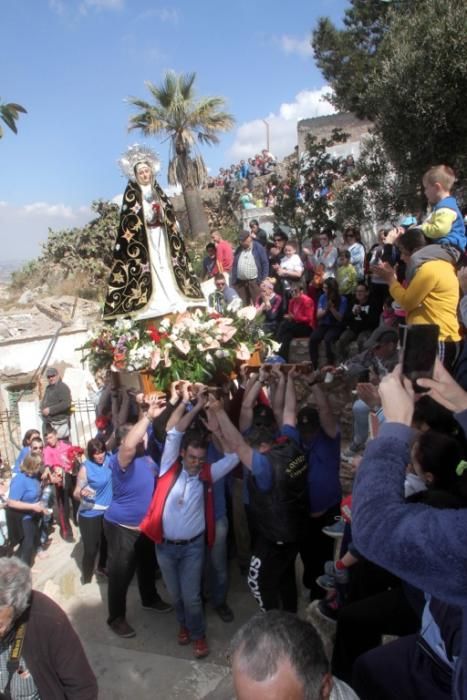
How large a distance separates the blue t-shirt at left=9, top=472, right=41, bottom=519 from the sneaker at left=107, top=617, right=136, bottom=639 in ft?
6.33

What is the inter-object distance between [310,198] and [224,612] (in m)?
9.84

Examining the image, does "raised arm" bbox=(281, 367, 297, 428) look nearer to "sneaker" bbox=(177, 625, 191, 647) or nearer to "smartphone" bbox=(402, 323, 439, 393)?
"sneaker" bbox=(177, 625, 191, 647)

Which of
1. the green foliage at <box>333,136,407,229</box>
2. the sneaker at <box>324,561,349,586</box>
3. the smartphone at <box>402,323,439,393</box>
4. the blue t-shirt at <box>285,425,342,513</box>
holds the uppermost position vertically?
the green foliage at <box>333,136,407,229</box>

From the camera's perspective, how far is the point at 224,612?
4.48 meters

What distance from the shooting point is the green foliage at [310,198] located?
12.2m

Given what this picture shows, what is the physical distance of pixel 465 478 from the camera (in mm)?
2039

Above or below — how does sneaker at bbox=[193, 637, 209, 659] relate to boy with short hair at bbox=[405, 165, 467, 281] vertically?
below

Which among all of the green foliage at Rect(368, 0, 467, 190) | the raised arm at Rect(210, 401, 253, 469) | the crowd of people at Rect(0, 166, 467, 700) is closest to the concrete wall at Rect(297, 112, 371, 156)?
the green foliage at Rect(368, 0, 467, 190)

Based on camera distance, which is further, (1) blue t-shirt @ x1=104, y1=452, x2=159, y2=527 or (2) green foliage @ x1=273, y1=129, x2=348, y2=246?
(2) green foliage @ x1=273, y1=129, x2=348, y2=246

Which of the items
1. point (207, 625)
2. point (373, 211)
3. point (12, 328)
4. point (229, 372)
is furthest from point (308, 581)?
point (12, 328)

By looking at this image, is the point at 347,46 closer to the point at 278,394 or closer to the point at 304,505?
the point at 278,394

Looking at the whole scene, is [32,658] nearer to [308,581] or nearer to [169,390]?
[169,390]

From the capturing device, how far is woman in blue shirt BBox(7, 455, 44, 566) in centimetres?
583

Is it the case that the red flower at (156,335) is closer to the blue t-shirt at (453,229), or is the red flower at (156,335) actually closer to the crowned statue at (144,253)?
the crowned statue at (144,253)
